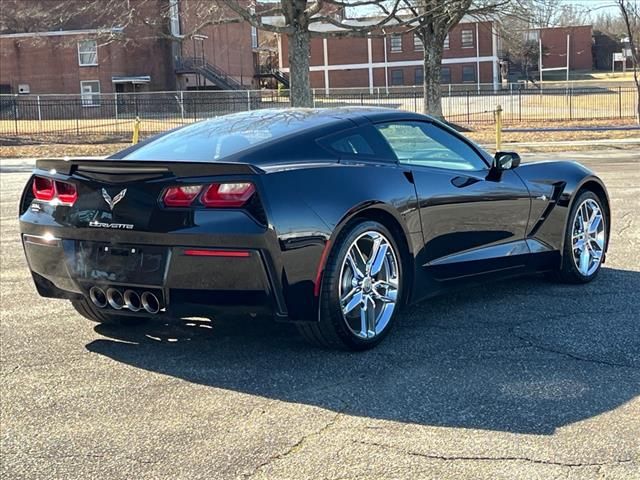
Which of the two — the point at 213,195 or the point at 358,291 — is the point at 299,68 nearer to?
the point at 358,291

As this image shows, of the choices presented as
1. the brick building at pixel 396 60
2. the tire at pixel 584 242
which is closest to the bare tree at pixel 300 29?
the tire at pixel 584 242

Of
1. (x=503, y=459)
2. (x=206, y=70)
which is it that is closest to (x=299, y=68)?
(x=503, y=459)

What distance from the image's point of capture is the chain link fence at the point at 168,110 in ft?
111

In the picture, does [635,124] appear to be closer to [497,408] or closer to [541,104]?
[541,104]

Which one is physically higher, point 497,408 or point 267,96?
point 267,96

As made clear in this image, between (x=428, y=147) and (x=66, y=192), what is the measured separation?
7.72 feet

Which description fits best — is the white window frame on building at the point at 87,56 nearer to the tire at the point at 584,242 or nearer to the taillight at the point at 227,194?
the tire at the point at 584,242

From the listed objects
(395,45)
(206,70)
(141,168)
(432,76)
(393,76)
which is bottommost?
(141,168)

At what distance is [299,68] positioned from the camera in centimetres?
2605

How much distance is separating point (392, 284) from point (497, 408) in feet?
4.01

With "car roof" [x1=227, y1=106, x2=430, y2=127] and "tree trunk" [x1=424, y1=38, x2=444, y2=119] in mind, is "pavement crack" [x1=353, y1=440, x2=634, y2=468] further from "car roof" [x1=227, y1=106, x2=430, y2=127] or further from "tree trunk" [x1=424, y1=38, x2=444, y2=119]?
"tree trunk" [x1=424, y1=38, x2=444, y2=119]

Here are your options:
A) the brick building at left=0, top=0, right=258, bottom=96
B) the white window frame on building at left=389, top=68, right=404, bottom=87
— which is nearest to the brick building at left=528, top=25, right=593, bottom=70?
the white window frame on building at left=389, top=68, right=404, bottom=87

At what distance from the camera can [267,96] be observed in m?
55.0

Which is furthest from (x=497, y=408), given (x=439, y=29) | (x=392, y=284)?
(x=439, y=29)
